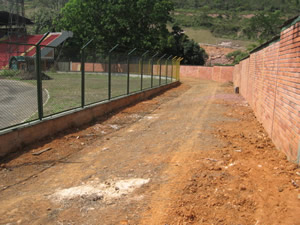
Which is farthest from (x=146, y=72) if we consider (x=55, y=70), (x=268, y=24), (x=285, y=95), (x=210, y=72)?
(x=268, y=24)

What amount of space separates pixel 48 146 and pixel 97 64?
10.5m

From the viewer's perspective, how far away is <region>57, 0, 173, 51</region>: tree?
139 ft

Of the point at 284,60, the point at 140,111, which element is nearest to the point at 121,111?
the point at 140,111

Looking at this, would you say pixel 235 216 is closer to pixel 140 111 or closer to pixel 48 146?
pixel 48 146

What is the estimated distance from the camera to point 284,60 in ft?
20.1

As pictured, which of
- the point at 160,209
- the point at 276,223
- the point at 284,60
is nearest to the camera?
the point at 276,223

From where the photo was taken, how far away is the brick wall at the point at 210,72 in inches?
1355

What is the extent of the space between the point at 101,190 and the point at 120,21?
40360 mm

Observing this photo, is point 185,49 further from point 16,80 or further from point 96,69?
point 16,80

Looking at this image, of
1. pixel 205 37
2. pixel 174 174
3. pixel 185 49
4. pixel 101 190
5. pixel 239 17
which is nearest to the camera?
pixel 101 190

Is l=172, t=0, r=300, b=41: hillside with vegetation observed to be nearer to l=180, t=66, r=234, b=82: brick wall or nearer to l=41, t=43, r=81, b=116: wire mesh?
l=180, t=66, r=234, b=82: brick wall

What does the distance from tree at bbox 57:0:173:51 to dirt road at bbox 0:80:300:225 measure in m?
36.8

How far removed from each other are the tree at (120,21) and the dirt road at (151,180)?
36792 millimetres

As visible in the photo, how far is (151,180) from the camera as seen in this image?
4742 millimetres
